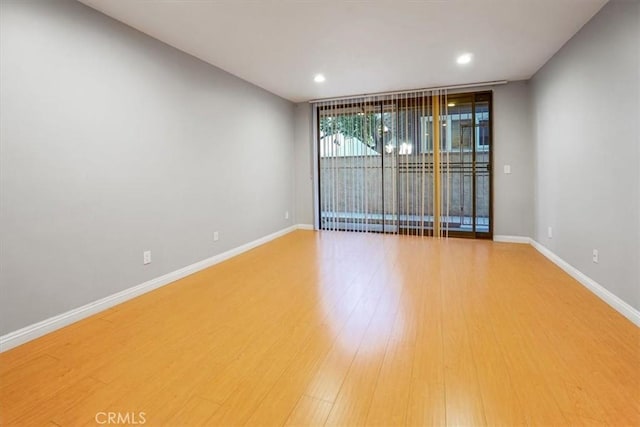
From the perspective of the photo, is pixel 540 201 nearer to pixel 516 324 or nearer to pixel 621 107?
pixel 621 107

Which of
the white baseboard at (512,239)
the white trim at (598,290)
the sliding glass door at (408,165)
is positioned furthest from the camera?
the sliding glass door at (408,165)

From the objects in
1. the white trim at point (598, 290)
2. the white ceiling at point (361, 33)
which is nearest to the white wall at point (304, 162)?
the white ceiling at point (361, 33)

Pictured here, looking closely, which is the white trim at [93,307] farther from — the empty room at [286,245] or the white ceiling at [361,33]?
the white ceiling at [361,33]

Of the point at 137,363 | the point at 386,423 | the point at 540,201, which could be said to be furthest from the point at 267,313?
the point at 540,201

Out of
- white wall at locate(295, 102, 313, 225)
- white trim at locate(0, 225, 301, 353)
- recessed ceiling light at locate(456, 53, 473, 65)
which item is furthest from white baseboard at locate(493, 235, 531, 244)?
white trim at locate(0, 225, 301, 353)

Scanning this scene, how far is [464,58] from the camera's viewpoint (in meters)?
3.86

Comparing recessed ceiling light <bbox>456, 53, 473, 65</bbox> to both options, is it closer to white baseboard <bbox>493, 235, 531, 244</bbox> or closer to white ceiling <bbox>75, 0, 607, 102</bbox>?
white ceiling <bbox>75, 0, 607, 102</bbox>

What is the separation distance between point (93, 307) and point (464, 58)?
4.59 meters

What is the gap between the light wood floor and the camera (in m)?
1.54

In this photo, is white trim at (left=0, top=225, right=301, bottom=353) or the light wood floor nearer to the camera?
the light wood floor

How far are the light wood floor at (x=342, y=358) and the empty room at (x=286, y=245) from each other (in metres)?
0.02

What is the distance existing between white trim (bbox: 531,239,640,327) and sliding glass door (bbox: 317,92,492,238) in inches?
58.7

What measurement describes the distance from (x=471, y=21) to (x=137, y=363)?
3747mm

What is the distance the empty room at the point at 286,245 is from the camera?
1699 mm
